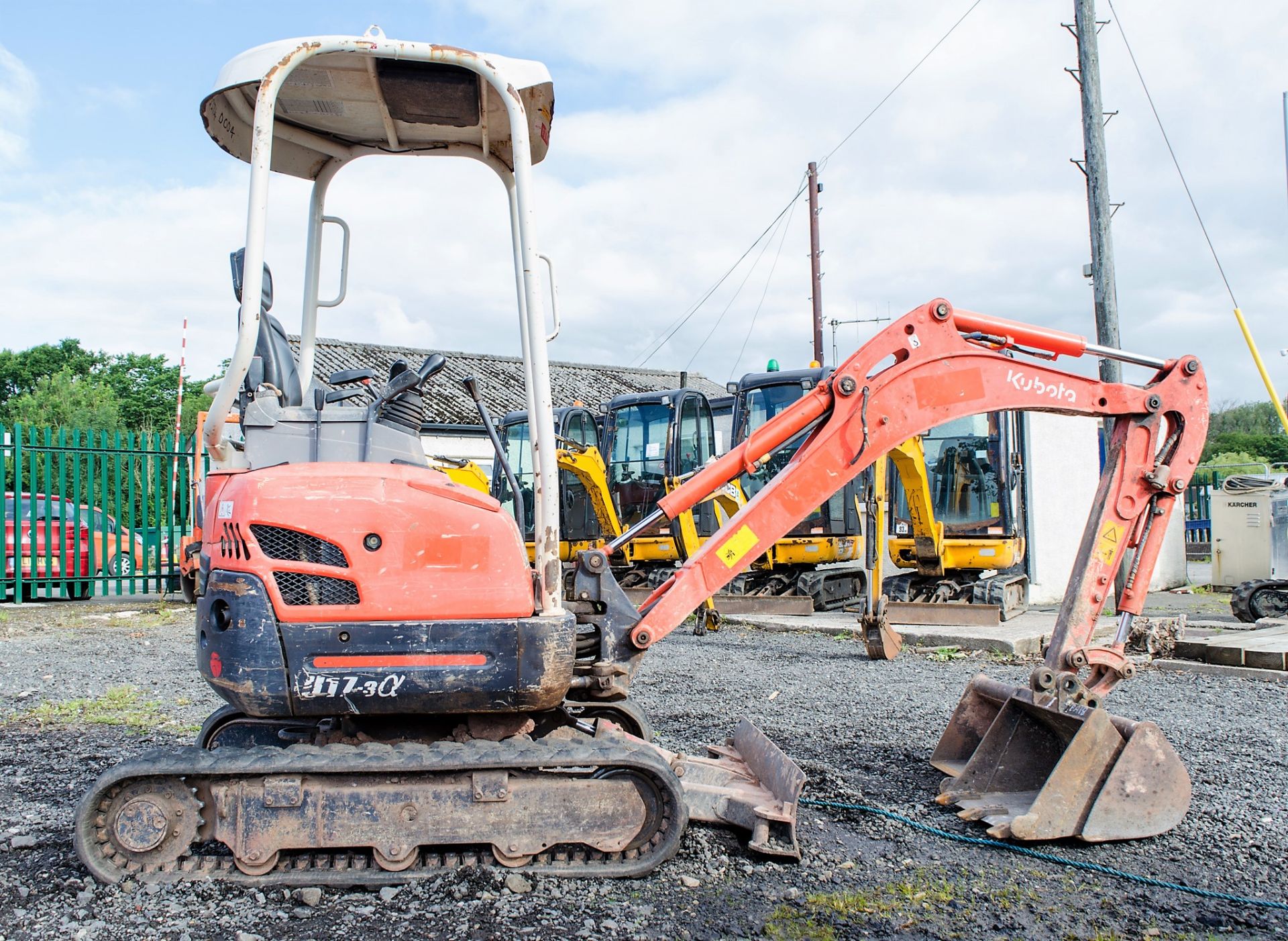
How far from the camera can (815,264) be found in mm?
23656

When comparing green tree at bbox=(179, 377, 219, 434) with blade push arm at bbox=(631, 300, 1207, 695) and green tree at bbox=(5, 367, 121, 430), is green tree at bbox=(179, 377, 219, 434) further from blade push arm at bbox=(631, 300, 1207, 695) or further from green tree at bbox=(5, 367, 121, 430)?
blade push arm at bbox=(631, 300, 1207, 695)

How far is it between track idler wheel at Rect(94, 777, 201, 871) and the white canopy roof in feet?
8.31

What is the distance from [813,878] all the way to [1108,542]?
82.8 inches

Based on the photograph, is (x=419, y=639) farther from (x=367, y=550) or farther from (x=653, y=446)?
(x=653, y=446)

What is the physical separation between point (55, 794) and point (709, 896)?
10.4 ft

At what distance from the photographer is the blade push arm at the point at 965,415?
14.3 ft

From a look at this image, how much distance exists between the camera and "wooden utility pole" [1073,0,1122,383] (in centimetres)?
1039

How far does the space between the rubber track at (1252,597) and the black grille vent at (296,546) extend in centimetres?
1031

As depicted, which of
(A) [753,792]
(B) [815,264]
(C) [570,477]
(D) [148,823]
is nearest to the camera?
(D) [148,823]

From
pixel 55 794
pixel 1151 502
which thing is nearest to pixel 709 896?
pixel 1151 502

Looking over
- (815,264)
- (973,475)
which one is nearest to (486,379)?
(815,264)

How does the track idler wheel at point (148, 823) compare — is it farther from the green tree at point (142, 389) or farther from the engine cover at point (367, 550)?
the green tree at point (142, 389)

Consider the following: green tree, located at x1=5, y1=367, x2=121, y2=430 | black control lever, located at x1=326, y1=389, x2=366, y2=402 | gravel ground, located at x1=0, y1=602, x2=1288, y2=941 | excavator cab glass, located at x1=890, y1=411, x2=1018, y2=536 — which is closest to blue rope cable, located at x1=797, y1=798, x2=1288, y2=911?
gravel ground, located at x1=0, y1=602, x2=1288, y2=941

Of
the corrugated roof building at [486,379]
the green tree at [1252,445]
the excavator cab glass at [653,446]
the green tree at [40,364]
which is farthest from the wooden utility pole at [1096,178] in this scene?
the green tree at [40,364]
